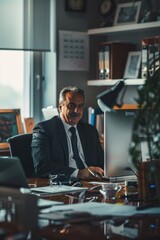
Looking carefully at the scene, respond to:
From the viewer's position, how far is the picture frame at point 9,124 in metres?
5.00

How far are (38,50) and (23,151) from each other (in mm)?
1362

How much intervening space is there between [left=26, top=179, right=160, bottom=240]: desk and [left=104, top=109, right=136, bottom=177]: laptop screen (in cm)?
92

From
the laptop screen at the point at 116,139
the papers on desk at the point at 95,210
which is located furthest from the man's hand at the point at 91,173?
the papers on desk at the point at 95,210

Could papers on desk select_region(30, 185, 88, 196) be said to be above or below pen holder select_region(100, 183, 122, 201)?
below

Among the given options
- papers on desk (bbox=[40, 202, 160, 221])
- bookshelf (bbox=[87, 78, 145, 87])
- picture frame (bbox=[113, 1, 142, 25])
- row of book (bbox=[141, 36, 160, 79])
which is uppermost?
picture frame (bbox=[113, 1, 142, 25])

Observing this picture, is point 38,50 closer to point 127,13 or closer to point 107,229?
point 127,13

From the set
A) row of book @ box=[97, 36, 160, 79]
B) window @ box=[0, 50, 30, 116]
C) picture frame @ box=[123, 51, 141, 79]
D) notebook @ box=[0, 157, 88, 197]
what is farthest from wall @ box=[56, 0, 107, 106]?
notebook @ box=[0, 157, 88, 197]

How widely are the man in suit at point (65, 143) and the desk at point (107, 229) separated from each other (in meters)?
1.37

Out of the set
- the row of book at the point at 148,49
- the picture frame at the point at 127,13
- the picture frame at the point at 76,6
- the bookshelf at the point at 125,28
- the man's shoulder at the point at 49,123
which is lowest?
the man's shoulder at the point at 49,123

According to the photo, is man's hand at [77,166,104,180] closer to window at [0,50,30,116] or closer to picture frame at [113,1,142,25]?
window at [0,50,30,116]

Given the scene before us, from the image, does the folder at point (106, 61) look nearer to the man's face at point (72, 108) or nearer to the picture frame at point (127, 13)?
the picture frame at point (127, 13)

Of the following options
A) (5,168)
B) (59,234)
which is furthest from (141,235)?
(5,168)

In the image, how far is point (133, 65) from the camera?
516 cm

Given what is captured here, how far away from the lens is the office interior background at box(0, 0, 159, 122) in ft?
16.7
